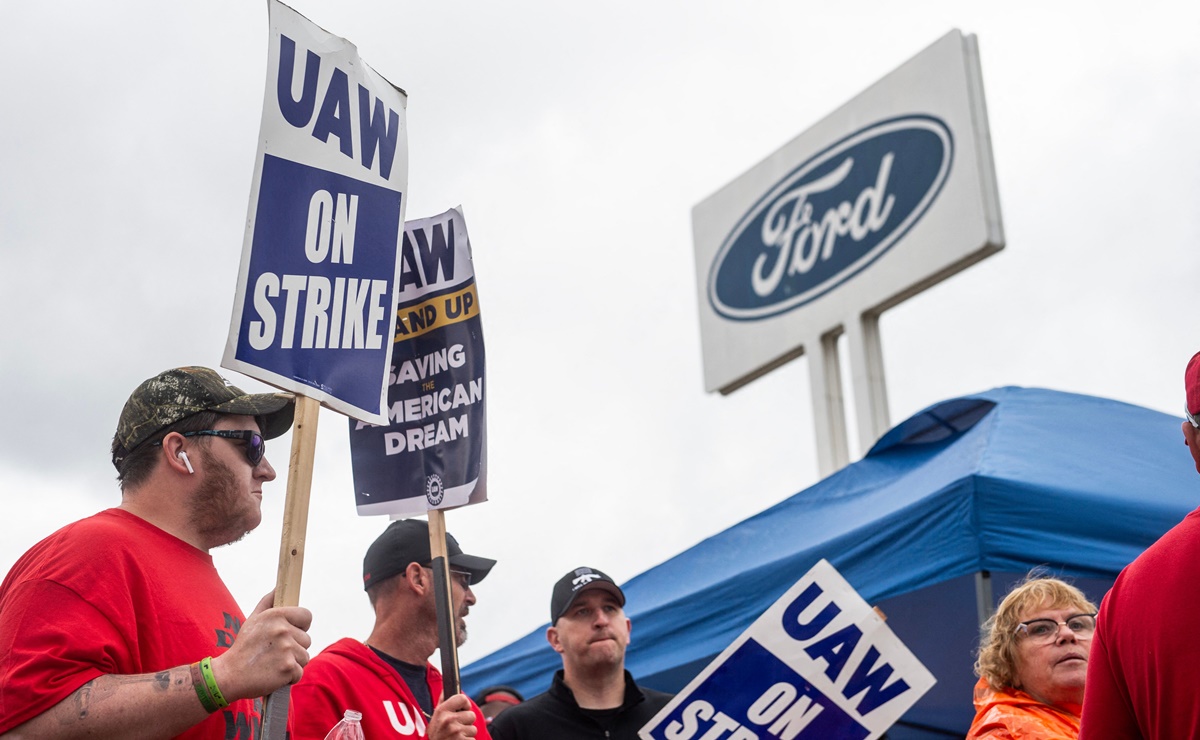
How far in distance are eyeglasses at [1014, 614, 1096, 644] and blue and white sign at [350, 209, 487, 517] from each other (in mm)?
1572

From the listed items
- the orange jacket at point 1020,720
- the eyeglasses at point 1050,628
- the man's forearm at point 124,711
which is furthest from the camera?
the eyeglasses at point 1050,628

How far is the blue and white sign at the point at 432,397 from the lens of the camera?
3.46 m

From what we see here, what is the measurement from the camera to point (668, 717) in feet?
13.5

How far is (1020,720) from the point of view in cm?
341

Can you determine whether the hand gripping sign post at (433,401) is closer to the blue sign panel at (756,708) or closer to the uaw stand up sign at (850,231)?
the blue sign panel at (756,708)

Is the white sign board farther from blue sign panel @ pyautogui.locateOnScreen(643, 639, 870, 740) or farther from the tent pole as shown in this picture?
blue sign panel @ pyautogui.locateOnScreen(643, 639, 870, 740)

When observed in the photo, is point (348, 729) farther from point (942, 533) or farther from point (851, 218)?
point (851, 218)

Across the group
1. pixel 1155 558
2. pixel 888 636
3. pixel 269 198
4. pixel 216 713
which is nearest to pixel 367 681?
pixel 216 713

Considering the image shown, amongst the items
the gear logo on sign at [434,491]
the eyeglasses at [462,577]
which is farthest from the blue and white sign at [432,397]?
the eyeglasses at [462,577]

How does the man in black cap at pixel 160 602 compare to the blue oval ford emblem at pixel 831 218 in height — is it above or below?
below

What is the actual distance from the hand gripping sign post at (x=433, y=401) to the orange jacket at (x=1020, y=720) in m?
1.45

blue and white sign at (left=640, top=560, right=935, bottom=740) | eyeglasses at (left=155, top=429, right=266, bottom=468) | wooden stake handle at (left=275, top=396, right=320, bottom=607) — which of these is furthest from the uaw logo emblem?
wooden stake handle at (left=275, top=396, right=320, bottom=607)

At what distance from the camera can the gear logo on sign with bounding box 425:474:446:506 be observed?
3430 mm

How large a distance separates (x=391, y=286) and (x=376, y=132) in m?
0.39
